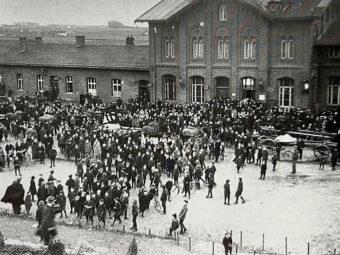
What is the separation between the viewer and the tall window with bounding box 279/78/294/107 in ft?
142

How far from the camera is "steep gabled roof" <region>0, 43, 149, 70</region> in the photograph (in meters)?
50.8

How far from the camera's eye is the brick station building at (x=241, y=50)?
4222cm

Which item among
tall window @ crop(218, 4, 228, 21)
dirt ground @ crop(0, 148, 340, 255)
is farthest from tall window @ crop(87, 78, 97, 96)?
dirt ground @ crop(0, 148, 340, 255)

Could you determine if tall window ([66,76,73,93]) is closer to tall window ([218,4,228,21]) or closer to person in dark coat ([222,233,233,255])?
tall window ([218,4,228,21])

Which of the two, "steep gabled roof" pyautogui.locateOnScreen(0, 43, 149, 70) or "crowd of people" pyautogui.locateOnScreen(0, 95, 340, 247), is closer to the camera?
"crowd of people" pyautogui.locateOnScreen(0, 95, 340, 247)

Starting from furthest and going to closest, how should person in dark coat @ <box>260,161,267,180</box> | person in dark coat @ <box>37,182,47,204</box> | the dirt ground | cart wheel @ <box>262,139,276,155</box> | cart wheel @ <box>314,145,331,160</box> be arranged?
cart wheel @ <box>262,139,276,155</box> < cart wheel @ <box>314,145,331,160</box> < person in dark coat @ <box>260,161,267,180</box> < person in dark coat @ <box>37,182,47,204</box> < the dirt ground

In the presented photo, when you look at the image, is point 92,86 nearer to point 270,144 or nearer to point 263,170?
point 270,144

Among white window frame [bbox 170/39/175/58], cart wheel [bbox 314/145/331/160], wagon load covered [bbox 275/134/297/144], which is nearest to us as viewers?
cart wheel [bbox 314/145/331/160]

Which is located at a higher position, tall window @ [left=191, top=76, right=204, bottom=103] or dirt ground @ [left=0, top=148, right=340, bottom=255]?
tall window @ [left=191, top=76, right=204, bottom=103]

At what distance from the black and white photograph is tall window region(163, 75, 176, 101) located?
5.1 inches

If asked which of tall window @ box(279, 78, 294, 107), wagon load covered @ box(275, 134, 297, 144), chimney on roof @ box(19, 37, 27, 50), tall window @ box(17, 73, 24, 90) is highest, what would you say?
chimney on roof @ box(19, 37, 27, 50)

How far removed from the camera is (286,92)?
143 feet

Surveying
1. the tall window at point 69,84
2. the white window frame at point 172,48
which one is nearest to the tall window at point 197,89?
the white window frame at point 172,48

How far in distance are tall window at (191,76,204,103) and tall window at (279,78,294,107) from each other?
22.1 ft
